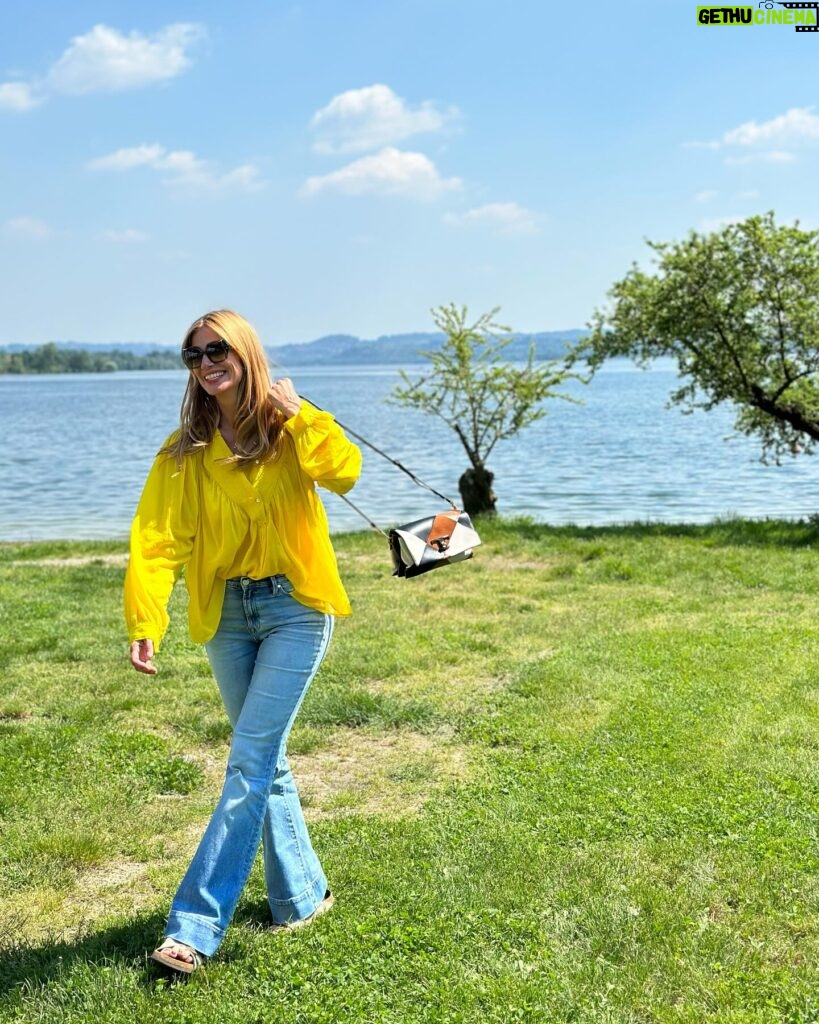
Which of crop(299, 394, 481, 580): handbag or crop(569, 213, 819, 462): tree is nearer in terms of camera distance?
crop(299, 394, 481, 580): handbag

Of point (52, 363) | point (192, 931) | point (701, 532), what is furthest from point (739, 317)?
point (52, 363)

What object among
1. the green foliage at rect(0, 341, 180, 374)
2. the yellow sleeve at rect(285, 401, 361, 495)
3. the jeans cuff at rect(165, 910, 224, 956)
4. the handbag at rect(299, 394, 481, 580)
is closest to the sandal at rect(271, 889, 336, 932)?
the jeans cuff at rect(165, 910, 224, 956)

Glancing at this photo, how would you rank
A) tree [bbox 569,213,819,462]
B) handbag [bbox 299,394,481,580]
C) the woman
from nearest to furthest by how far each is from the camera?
the woman < handbag [bbox 299,394,481,580] < tree [bbox 569,213,819,462]

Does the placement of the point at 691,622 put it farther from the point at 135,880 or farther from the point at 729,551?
the point at 135,880

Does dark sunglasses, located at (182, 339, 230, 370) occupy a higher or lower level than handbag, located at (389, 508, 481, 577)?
higher

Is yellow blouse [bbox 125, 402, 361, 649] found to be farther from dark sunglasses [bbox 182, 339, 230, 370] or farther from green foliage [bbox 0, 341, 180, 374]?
green foliage [bbox 0, 341, 180, 374]

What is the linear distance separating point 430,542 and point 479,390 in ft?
45.8

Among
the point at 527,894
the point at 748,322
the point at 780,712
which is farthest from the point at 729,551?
the point at 527,894

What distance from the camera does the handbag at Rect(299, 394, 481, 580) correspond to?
4684 millimetres

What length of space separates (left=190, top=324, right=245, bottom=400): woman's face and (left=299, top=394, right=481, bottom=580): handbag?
0.51 meters

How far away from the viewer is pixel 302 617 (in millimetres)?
4195

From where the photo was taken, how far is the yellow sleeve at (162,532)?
4195mm

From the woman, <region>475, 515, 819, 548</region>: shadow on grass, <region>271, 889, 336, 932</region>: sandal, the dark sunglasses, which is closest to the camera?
the woman

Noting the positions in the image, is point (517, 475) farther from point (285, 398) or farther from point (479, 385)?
point (285, 398)
